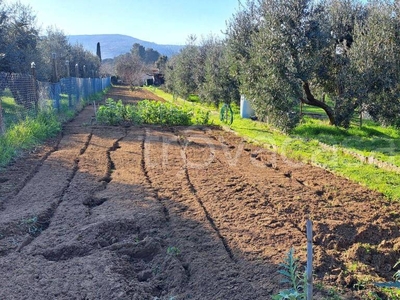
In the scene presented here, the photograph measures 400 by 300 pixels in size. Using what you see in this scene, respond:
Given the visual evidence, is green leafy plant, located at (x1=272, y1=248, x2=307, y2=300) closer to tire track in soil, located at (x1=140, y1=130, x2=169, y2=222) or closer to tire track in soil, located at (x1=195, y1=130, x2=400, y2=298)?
tire track in soil, located at (x1=195, y1=130, x2=400, y2=298)

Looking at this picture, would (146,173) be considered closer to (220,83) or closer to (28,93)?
(28,93)

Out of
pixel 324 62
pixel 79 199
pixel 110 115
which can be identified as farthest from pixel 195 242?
pixel 110 115

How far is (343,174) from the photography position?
7.27 metres

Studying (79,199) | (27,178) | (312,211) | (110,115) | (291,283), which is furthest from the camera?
Answer: (110,115)

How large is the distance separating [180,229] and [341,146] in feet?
21.1

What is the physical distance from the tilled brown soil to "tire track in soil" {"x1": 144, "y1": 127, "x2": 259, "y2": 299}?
0.04 feet

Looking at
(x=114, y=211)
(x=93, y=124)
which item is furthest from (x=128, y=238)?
(x=93, y=124)

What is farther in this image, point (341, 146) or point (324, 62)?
point (324, 62)

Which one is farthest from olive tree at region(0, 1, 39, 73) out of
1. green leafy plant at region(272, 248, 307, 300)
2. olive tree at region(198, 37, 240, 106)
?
green leafy plant at region(272, 248, 307, 300)

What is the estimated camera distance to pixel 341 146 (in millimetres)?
9539

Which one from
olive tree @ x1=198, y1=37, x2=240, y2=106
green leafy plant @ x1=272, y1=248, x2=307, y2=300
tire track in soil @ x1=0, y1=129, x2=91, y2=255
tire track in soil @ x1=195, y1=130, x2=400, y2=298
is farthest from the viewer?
olive tree @ x1=198, y1=37, x2=240, y2=106

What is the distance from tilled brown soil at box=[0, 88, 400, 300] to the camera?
11.0 ft

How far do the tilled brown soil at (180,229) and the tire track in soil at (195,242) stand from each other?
1 cm

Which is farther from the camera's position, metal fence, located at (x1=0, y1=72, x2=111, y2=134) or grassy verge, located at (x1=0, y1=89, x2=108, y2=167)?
metal fence, located at (x1=0, y1=72, x2=111, y2=134)
